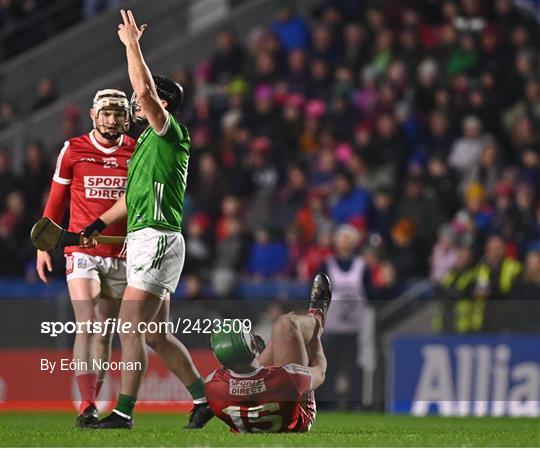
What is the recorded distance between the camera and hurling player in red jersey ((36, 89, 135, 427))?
10.9 m

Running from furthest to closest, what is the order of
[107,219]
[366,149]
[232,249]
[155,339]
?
[366,149] → [232,249] → [107,219] → [155,339]

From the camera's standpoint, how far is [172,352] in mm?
10711

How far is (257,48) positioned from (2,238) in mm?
5260

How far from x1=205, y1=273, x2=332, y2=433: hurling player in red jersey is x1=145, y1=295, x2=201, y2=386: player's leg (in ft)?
0.79

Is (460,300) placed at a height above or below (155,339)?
above

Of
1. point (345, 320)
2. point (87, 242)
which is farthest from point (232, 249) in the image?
point (87, 242)

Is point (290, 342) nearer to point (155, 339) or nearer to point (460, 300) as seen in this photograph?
point (155, 339)

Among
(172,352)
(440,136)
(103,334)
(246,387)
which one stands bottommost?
(246,387)

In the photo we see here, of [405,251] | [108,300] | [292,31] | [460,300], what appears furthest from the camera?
[292,31]

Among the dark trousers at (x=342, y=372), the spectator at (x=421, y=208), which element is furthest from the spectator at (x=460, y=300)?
the spectator at (x=421, y=208)

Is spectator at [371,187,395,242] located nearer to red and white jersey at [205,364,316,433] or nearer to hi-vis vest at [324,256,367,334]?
hi-vis vest at [324,256,367,334]

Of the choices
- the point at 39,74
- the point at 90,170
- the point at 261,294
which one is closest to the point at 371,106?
the point at 261,294

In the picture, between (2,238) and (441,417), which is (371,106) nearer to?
(2,238)

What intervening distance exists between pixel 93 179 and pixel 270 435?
2.26 metres
